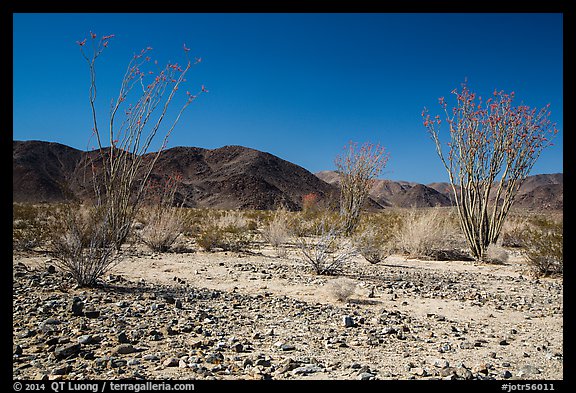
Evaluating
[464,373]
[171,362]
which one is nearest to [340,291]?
[464,373]

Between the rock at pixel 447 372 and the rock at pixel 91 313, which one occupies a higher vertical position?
the rock at pixel 91 313

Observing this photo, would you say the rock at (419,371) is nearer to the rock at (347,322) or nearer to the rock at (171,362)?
the rock at (347,322)

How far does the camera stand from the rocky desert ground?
10.2ft

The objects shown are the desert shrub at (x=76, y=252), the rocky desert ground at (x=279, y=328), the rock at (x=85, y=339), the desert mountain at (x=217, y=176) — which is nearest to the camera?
the rocky desert ground at (x=279, y=328)

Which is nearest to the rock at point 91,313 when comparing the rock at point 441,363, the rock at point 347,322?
the rock at point 347,322

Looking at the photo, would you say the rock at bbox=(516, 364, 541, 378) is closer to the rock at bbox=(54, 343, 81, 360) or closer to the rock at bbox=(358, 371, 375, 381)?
the rock at bbox=(358, 371, 375, 381)

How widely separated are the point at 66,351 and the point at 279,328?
2.00 meters

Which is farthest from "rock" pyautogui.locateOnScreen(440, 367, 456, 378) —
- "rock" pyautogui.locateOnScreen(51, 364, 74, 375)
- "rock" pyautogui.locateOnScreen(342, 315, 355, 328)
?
"rock" pyautogui.locateOnScreen(51, 364, 74, 375)

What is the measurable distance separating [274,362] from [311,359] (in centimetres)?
33

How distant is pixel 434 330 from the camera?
4.30m

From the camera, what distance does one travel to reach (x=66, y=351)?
10.5ft

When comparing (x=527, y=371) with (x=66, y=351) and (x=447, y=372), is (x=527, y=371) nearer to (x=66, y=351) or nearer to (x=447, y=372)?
(x=447, y=372)

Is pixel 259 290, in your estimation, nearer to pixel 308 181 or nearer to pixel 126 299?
pixel 126 299

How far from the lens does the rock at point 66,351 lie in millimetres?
3150
